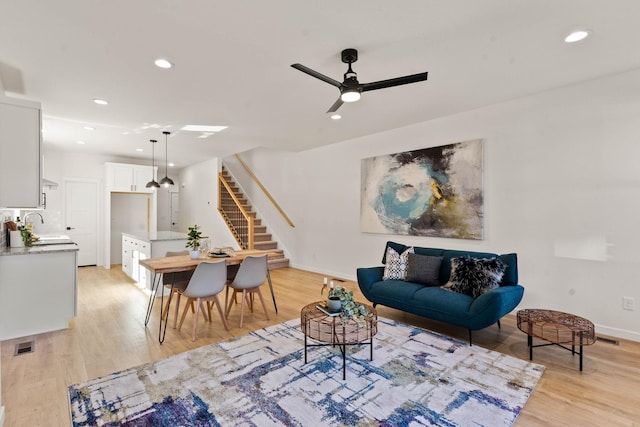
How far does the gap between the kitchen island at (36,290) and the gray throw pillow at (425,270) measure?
13.0 feet

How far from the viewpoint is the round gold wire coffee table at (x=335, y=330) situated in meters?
2.50

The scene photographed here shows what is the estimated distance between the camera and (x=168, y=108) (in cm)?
405

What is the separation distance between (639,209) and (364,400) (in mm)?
3300

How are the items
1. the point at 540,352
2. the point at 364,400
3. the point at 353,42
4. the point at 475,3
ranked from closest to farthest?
the point at 475,3
the point at 364,400
the point at 353,42
the point at 540,352

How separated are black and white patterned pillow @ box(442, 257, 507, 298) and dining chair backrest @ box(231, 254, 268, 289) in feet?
7.14

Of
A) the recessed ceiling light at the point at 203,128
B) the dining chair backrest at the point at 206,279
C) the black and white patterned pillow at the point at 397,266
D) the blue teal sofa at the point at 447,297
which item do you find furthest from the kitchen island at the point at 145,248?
the black and white patterned pillow at the point at 397,266

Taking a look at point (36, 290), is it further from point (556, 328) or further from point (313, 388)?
point (556, 328)

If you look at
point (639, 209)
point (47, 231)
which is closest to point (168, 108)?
point (47, 231)

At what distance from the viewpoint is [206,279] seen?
10.8 feet

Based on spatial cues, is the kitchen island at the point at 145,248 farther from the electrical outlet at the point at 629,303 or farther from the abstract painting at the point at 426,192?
the electrical outlet at the point at 629,303

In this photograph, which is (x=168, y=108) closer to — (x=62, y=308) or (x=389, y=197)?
(x=62, y=308)

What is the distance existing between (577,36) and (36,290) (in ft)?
18.5

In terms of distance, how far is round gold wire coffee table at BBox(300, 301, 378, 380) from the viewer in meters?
2.50

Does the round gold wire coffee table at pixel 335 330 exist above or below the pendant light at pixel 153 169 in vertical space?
below
